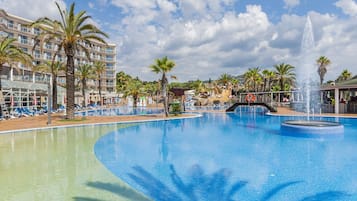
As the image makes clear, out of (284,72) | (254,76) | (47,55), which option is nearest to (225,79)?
(254,76)

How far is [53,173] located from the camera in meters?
7.47

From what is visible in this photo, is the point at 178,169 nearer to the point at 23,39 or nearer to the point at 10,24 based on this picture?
the point at 10,24

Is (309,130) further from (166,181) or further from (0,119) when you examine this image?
(0,119)

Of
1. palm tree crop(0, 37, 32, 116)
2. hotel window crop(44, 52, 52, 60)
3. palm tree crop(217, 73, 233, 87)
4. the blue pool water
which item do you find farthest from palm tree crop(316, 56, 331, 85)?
hotel window crop(44, 52, 52, 60)

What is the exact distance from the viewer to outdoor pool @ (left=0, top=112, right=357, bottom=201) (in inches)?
234

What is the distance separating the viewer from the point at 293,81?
167 ft

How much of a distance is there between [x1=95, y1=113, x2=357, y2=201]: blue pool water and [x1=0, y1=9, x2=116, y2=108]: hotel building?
1413 centimetres

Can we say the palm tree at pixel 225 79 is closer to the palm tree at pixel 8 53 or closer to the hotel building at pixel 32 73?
the hotel building at pixel 32 73

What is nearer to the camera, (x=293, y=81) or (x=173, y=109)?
(x=173, y=109)

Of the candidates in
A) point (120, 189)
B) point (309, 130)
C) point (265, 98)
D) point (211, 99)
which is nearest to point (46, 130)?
point (120, 189)

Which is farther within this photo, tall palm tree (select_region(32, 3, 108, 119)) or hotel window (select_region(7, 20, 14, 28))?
hotel window (select_region(7, 20, 14, 28))

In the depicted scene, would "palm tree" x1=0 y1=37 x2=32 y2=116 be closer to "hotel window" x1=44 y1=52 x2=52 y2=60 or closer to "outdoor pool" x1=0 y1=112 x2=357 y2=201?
"outdoor pool" x1=0 y1=112 x2=357 y2=201

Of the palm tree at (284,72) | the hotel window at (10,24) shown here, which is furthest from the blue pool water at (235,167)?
the hotel window at (10,24)

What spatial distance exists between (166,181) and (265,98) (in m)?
27.6
